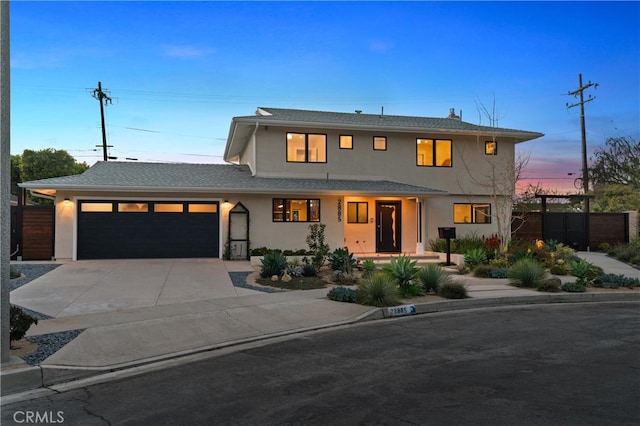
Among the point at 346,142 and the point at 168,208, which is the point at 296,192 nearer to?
the point at 346,142

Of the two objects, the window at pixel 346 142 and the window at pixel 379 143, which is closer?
the window at pixel 346 142

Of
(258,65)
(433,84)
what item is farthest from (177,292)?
(433,84)

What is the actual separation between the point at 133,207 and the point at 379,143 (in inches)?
443

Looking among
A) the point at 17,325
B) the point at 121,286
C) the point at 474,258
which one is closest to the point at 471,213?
the point at 474,258

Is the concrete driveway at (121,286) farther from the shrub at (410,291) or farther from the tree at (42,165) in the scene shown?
the tree at (42,165)

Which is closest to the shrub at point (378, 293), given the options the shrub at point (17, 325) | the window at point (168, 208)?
the shrub at point (17, 325)

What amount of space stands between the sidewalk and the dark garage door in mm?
7917

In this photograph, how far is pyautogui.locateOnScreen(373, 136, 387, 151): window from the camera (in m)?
21.4

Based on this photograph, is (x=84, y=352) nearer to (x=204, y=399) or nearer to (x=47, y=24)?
(x=204, y=399)

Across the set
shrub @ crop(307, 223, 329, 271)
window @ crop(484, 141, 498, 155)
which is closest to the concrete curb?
shrub @ crop(307, 223, 329, 271)

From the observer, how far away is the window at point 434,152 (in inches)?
867

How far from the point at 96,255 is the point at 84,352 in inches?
509

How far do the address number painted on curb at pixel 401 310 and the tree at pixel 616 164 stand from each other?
3702 centimetres

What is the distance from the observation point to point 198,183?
19.0m
